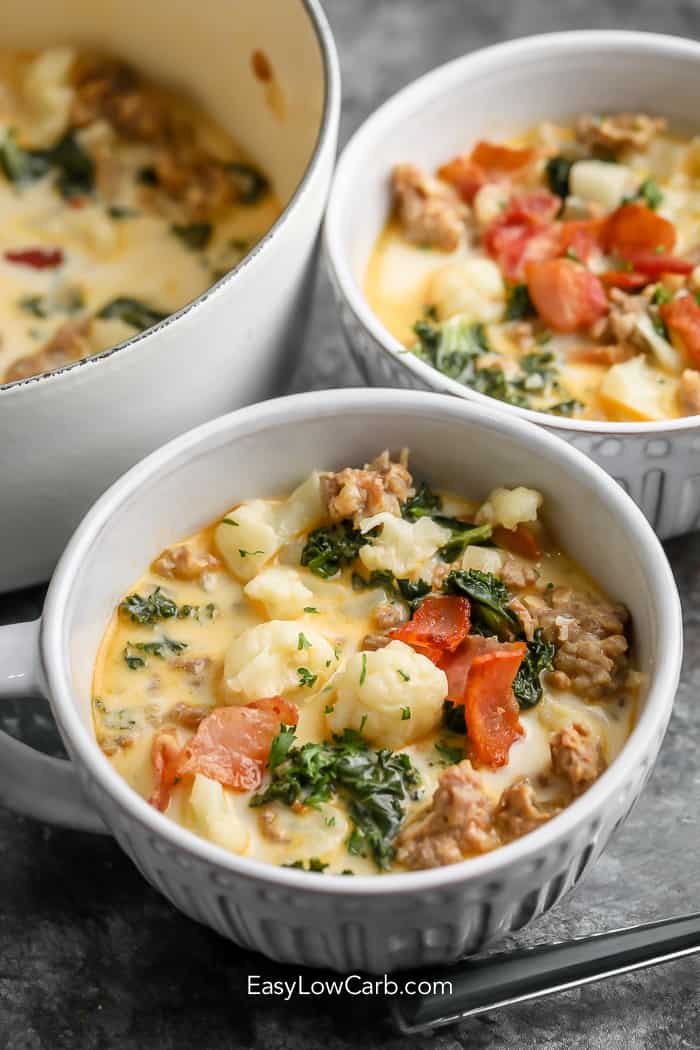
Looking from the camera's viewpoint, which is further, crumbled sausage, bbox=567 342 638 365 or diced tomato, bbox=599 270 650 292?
diced tomato, bbox=599 270 650 292

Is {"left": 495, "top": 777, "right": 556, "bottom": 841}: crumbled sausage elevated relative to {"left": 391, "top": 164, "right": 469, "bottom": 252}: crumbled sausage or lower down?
lower down

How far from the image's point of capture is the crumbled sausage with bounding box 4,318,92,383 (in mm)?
3164


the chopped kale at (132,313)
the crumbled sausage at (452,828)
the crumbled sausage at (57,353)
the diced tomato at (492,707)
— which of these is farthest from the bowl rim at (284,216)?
the crumbled sausage at (452,828)

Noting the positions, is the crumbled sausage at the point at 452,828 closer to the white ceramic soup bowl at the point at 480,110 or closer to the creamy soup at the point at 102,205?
the white ceramic soup bowl at the point at 480,110

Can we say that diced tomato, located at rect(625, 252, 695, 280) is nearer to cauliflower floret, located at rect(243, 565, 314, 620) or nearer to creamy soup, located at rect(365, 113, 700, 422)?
creamy soup, located at rect(365, 113, 700, 422)

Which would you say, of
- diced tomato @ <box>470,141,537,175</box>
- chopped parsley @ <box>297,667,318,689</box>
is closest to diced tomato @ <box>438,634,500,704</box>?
chopped parsley @ <box>297,667,318,689</box>

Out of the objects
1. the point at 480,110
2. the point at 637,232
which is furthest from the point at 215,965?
the point at 480,110

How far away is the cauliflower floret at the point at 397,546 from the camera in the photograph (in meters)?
2.63

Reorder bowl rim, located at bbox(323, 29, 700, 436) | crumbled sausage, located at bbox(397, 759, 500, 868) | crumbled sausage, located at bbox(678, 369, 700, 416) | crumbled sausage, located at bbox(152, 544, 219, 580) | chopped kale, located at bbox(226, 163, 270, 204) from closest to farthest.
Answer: crumbled sausage, located at bbox(397, 759, 500, 868)
crumbled sausage, located at bbox(152, 544, 219, 580)
bowl rim, located at bbox(323, 29, 700, 436)
crumbled sausage, located at bbox(678, 369, 700, 416)
chopped kale, located at bbox(226, 163, 270, 204)

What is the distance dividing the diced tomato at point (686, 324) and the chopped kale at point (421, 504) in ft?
2.14

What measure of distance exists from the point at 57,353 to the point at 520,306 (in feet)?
3.22

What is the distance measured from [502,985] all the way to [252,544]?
86cm

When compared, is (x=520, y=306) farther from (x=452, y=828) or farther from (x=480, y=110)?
(x=452, y=828)

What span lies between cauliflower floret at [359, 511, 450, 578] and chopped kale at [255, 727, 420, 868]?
14.1 inches
